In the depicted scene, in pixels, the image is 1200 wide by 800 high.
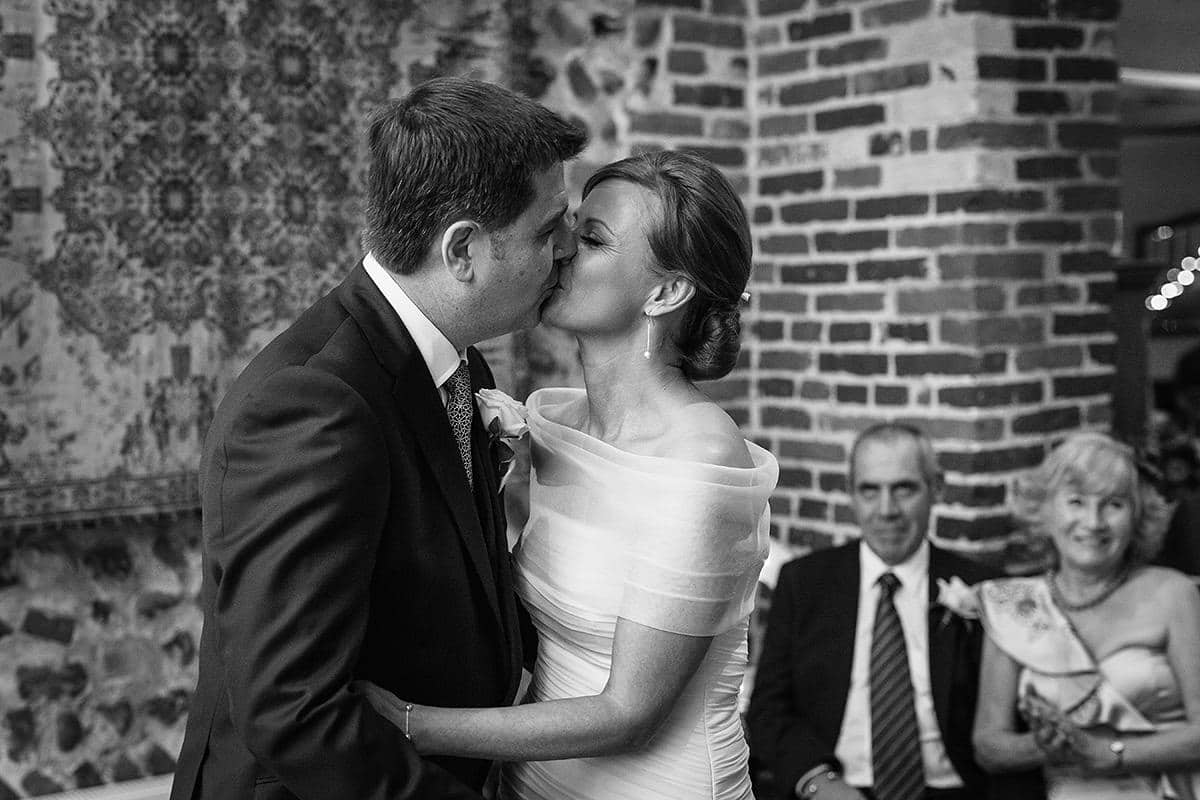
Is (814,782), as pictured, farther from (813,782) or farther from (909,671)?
(909,671)

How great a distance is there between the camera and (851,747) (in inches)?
136

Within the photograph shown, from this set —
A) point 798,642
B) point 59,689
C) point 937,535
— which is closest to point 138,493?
point 59,689

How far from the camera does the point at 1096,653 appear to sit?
3314 mm

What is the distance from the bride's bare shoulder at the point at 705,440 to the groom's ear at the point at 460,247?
Answer: 391 mm

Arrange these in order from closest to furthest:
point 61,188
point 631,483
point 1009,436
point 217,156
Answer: point 631,483 → point 61,188 → point 217,156 → point 1009,436

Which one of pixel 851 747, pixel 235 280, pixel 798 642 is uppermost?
pixel 235 280

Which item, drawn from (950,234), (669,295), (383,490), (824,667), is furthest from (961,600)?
(383,490)

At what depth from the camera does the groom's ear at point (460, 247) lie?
1840 millimetres

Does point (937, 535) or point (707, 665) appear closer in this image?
point (707, 665)

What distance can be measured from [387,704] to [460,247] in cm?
60

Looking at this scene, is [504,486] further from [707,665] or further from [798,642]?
[798,642]

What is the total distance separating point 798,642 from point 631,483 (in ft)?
5.40

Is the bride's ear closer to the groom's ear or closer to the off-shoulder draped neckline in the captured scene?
the off-shoulder draped neckline

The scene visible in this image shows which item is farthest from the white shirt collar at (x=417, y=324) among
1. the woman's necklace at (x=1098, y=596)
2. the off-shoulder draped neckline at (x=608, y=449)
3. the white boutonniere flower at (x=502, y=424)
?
the woman's necklace at (x=1098, y=596)
